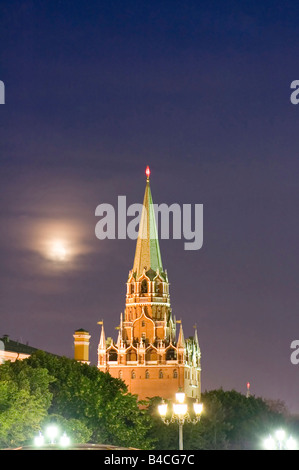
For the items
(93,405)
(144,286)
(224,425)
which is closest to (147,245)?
(144,286)

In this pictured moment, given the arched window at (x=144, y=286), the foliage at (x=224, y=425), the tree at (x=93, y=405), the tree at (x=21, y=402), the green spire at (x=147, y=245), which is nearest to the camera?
the tree at (x=21, y=402)

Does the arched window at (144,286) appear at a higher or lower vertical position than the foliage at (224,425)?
higher

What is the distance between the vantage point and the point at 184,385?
474ft

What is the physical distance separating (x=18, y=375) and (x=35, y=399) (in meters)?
2.55

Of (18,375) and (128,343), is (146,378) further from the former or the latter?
(18,375)

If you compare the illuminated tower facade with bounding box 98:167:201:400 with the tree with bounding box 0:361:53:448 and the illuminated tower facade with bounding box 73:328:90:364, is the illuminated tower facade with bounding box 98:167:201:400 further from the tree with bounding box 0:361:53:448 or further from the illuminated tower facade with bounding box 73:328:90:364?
the tree with bounding box 0:361:53:448

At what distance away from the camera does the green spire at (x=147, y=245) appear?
150250 mm

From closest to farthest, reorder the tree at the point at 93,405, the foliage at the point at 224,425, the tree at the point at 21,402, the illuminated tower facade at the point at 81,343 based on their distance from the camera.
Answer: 1. the tree at the point at 21,402
2. the tree at the point at 93,405
3. the foliage at the point at 224,425
4. the illuminated tower facade at the point at 81,343

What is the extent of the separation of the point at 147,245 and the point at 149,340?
15.7 meters

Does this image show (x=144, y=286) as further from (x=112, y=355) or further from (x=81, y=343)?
(x=81, y=343)

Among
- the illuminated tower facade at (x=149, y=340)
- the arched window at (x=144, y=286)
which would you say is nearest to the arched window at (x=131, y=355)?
the illuminated tower facade at (x=149, y=340)

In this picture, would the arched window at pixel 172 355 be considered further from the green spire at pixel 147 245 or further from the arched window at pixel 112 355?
the green spire at pixel 147 245

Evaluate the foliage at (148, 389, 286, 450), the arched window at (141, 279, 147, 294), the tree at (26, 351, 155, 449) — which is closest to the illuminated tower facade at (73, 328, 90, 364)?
the foliage at (148, 389, 286, 450)
